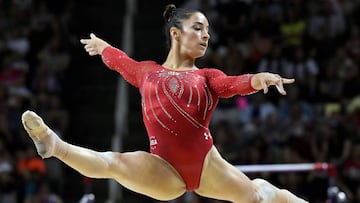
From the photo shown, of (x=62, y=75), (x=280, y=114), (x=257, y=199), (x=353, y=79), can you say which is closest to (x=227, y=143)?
(x=280, y=114)

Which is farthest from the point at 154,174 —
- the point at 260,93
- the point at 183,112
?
the point at 260,93

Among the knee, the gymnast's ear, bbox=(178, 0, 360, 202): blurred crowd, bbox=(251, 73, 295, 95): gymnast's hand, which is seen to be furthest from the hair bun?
bbox=(178, 0, 360, 202): blurred crowd

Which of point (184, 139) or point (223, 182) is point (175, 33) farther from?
point (223, 182)

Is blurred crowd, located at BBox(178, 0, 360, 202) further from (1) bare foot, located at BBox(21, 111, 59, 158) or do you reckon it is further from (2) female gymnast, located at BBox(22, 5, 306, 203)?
(1) bare foot, located at BBox(21, 111, 59, 158)

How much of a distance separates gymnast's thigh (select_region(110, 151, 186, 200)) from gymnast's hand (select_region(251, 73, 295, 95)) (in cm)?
73

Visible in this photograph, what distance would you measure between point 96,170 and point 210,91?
0.87 metres

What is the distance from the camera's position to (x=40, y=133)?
13.5 feet

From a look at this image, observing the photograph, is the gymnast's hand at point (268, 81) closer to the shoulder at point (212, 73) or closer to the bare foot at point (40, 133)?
the shoulder at point (212, 73)

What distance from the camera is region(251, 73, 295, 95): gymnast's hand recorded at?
4.17 m

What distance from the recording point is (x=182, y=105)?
4613mm

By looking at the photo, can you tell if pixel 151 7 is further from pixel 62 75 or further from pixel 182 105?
pixel 182 105

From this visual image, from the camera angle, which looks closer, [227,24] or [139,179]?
[139,179]

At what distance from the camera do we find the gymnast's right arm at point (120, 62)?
4.88 meters

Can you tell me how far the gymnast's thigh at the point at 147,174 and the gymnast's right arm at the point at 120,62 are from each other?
1.88ft
